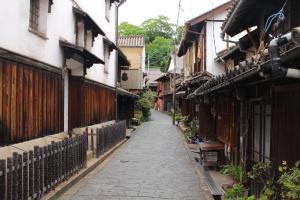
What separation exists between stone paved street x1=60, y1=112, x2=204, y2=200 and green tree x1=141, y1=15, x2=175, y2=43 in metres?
79.4

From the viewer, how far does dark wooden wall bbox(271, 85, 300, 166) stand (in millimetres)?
7172

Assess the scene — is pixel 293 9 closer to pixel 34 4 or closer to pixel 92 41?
pixel 34 4

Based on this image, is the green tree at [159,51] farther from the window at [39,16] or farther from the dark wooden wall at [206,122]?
the window at [39,16]

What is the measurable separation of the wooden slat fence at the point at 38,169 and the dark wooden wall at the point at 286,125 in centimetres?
474

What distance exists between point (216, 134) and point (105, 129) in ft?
16.2

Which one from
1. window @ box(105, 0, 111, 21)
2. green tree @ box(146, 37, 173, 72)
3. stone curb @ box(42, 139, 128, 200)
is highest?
green tree @ box(146, 37, 173, 72)

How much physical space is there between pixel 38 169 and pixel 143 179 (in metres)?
5.00

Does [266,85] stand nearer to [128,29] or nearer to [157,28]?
[128,29]

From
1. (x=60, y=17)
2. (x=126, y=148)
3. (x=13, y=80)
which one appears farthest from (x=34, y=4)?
(x=126, y=148)

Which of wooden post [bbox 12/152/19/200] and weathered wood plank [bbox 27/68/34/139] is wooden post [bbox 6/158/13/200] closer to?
wooden post [bbox 12/152/19/200]

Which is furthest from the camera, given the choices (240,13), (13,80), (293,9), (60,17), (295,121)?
(60,17)

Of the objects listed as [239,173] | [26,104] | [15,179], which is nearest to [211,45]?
[239,173]

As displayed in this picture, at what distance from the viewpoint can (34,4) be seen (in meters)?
12.9

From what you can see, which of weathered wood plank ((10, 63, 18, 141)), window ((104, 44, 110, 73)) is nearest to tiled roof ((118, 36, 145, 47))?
window ((104, 44, 110, 73))
